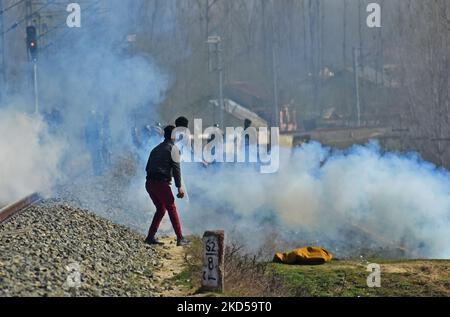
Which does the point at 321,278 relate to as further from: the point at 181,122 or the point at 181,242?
the point at 181,122

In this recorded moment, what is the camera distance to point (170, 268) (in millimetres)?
10758

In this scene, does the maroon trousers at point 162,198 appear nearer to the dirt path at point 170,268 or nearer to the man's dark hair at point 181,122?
the dirt path at point 170,268

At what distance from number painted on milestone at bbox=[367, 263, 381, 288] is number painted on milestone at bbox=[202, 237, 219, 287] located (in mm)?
2871

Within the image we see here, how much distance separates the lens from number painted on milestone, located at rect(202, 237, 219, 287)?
888cm

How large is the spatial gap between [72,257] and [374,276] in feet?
13.9

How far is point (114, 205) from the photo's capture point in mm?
17391

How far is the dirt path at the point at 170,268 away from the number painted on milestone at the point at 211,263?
29 cm

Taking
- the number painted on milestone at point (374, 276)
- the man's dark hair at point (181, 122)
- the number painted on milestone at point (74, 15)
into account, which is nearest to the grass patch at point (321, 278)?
the number painted on milestone at point (374, 276)

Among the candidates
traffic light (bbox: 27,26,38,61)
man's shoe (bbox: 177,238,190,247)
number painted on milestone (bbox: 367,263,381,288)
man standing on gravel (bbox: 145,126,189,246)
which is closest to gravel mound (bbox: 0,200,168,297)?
man's shoe (bbox: 177,238,190,247)

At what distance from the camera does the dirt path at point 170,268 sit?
9.19 m

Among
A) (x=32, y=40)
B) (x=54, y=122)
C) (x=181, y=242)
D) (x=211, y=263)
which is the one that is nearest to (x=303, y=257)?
(x=181, y=242)
